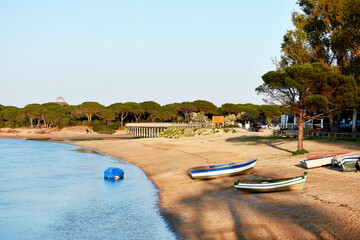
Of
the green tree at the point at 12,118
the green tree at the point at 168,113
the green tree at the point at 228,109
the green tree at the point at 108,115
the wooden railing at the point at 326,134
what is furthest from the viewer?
the green tree at the point at 12,118

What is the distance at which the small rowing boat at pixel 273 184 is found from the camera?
16.3m

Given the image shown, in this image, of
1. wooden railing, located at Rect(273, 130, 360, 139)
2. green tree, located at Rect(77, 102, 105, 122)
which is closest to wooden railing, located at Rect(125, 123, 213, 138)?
green tree, located at Rect(77, 102, 105, 122)

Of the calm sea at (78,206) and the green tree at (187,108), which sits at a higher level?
the green tree at (187,108)

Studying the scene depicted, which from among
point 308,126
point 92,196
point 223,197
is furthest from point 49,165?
point 308,126

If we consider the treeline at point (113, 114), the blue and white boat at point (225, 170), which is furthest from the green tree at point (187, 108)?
the blue and white boat at point (225, 170)

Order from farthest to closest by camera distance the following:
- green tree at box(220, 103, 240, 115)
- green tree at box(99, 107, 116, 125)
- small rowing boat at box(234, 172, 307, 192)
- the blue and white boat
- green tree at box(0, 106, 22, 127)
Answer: green tree at box(0, 106, 22, 127) → green tree at box(220, 103, 240, 115) → green tree at box(99, 107, 116, 125) → the blue and white boat → small rowing boat at box(234, 172, 307, 192)

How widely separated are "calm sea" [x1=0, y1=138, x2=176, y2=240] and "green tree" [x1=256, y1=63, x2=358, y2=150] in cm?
1236

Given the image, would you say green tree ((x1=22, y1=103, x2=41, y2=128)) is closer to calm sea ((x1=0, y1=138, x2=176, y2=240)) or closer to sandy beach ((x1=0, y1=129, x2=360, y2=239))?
calm sea ((x1=0, y1=138, x2=176, y2=240))

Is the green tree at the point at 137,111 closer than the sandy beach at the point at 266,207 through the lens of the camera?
No

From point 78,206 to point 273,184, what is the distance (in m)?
10.1

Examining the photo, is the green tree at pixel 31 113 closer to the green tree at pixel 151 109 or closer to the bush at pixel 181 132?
the green tree at pixel 151 109

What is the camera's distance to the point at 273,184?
16.4 metres

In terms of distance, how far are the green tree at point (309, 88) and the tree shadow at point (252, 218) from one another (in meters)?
13.0

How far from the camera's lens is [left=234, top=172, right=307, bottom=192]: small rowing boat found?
16.3 meters
